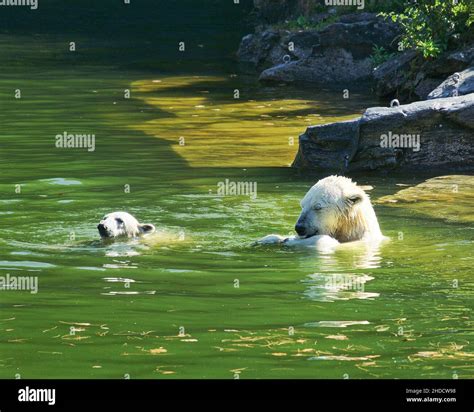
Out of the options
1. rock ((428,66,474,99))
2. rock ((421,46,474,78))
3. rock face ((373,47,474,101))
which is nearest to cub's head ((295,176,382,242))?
rock ((428,66,474,99))

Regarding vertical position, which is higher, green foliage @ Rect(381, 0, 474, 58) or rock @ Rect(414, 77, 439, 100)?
green foliage @ Rect(381, 0, 474, 58)

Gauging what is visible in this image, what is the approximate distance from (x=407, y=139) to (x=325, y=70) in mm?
12493

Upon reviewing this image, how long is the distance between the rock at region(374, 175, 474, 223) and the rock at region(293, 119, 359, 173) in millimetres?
1646

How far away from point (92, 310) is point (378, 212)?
20.2 ft

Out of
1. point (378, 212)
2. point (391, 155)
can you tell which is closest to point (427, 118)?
point (391, 155)

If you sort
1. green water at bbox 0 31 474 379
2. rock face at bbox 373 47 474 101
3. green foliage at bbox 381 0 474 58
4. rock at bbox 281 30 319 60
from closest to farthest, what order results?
green water at bbox 0 31 474 379
rock face at bbox 373 47 474 101
green foliage at bbox 381 0 474 58
rock at bbox 281 30 319 60

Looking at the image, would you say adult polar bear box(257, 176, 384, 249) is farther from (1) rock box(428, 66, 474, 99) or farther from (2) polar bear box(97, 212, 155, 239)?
(1) rock box(428, 66, 474, 99)

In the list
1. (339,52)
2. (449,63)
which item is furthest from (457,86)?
(339,52)

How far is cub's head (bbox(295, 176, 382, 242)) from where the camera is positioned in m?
12.0

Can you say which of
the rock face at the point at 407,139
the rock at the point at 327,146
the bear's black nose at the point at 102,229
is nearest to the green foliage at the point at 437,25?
the rock face at the point at 407,139

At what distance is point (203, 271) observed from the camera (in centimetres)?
1119

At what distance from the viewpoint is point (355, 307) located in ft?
30.7

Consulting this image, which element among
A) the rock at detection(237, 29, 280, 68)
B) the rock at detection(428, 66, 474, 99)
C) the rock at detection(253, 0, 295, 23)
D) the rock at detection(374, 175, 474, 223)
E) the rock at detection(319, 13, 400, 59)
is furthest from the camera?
the rock at detection(253, 0, 295, 23)
